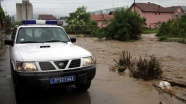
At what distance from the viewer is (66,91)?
19.6 ft

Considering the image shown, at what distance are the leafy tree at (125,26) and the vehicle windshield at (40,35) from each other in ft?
53.2

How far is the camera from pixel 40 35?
6.23 m

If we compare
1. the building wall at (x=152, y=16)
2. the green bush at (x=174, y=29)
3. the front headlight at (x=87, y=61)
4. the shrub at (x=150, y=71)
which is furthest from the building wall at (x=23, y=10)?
the front headlight at (x=87, y=61)

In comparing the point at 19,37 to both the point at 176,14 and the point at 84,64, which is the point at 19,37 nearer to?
the point at 84,64

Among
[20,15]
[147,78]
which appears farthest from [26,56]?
[20,15]

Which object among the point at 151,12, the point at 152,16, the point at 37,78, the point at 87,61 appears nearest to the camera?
the point at 37,78

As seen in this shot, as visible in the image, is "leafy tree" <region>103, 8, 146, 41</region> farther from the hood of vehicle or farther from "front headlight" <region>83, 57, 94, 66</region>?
"front headlight" <region>83, 57, 94, 66</region>

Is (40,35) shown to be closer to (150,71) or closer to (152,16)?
(150,71)

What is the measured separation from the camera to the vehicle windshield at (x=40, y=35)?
239 inches

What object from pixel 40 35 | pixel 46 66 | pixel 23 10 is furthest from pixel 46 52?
pixel 23 10

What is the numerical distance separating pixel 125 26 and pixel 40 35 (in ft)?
55.7

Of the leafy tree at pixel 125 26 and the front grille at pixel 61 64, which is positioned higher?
the leafy tree at pixel 125 26

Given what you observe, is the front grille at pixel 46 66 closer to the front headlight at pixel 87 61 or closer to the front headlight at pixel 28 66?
the front headlight at pixel 28 66

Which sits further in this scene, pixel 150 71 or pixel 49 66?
pixel 150 71
